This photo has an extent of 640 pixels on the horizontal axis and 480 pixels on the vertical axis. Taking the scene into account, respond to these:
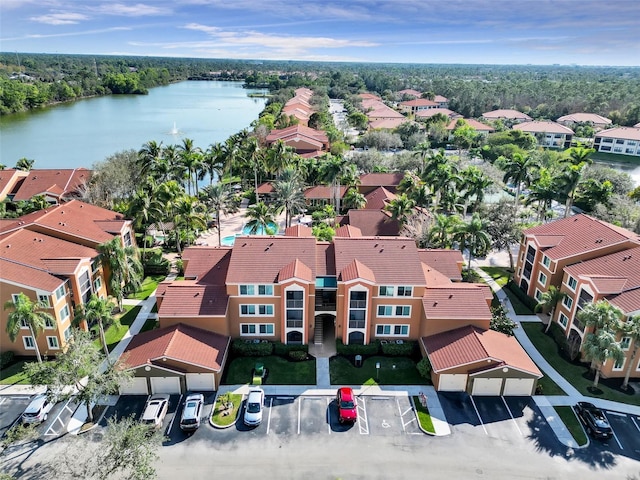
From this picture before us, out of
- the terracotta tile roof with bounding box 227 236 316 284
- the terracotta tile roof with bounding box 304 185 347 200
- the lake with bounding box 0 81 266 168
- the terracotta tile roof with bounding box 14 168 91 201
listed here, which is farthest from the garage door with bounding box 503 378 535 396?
the lake with bounding box 0 81 266 168

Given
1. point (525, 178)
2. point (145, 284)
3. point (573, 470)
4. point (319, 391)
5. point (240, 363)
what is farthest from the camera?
point (525, 178)

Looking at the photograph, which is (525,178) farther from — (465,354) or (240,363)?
(240,363)

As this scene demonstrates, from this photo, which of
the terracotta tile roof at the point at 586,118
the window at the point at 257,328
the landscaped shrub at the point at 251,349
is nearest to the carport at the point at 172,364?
the landscaped shrub at the point at 251,349

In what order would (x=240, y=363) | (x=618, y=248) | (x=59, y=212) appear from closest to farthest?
(x=240, y=363) → (x=618, y=248) → (x=59, y=212)

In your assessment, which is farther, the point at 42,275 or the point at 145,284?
the point at 145,284

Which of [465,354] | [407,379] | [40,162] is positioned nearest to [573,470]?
[465,354]

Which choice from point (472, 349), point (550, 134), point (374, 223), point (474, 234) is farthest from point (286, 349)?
point (550, 134)

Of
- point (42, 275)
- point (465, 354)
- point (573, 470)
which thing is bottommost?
point (573, 470)

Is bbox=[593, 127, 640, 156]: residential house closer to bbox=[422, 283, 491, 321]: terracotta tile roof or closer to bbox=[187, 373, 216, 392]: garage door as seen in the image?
bbox=[422, 283, 491, 321]: terracotta tile roof
